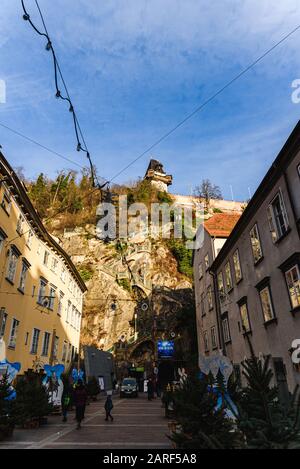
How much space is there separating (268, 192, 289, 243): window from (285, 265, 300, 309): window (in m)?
1.67

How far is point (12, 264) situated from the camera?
19.1 meters

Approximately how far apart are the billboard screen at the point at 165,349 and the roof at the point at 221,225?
1874 cm

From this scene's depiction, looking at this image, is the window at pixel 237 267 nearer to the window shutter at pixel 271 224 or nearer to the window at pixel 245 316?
the window at pixel 245 316

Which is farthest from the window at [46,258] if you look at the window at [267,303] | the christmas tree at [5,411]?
the window at [267,303]

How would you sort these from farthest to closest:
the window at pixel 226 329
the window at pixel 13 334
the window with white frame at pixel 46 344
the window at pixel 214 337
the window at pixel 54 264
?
the window at pixel 54 264
the window with white frame at pixel 46 344
the window at pixel 214 337
the window at pixel 226 329
the window at pixel 13 334

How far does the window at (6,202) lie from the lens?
17703mm

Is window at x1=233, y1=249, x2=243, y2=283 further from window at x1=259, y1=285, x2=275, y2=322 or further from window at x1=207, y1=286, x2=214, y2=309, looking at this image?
window at x1=207, y1=286, x2=214, y2=309

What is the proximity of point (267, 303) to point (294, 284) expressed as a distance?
2.73 m

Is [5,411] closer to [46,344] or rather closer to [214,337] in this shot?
[46,344]

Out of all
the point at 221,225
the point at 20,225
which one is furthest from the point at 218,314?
the point at 20,225

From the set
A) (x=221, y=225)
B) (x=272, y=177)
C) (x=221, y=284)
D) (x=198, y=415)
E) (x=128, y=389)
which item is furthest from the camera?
(x=128, y=389)

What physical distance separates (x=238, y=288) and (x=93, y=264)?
3448 cm

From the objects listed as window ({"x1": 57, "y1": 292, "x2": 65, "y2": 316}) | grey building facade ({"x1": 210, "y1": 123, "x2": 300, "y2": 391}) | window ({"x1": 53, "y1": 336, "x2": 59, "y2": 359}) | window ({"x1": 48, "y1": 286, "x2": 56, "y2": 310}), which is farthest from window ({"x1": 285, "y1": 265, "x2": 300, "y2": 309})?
window ({"x1": 57, "y1": 292, "x2": 65, "y2": 316})

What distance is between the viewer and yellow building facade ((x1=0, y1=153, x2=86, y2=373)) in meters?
17.8
